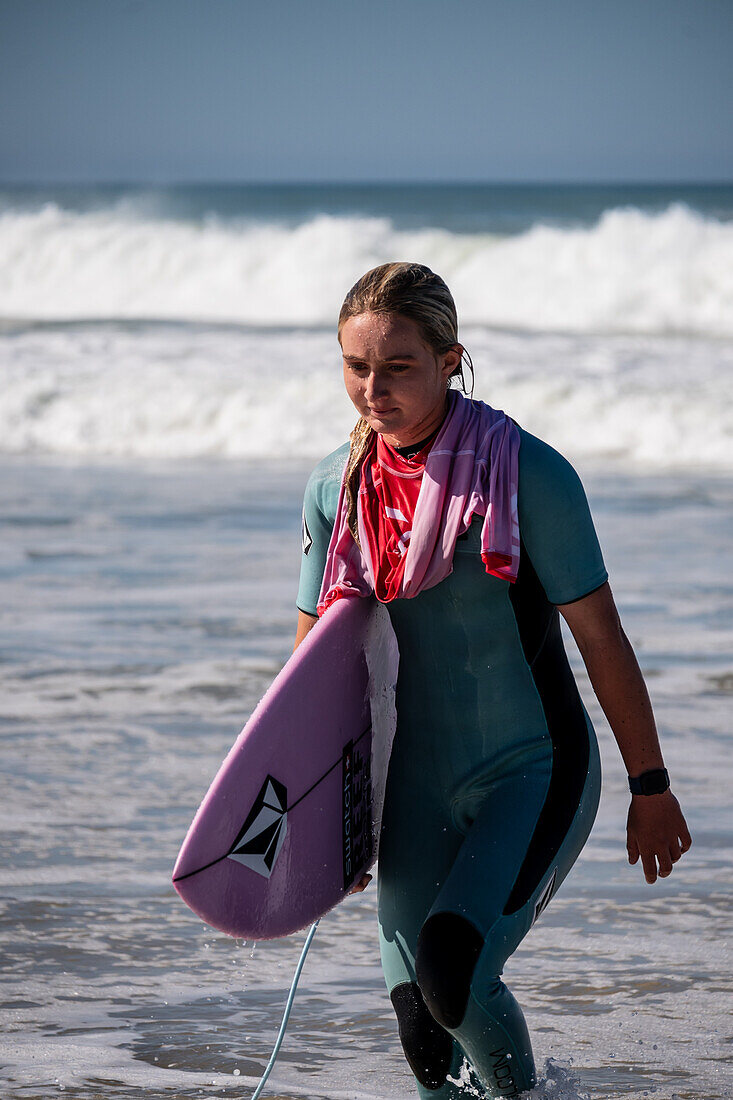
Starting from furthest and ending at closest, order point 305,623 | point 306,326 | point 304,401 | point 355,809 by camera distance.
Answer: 1. point 306,326
2. point 304,401
3. point 305,623
4. point 355,809

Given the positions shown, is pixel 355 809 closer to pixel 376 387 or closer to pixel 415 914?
pixel 415 914

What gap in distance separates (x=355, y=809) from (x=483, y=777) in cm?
25

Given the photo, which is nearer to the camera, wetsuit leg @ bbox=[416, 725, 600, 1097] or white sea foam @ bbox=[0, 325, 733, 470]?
wetsuit leg @ bbox=[416, 725, 600, 1097]

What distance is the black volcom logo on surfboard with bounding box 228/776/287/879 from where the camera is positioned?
2332 millimetres

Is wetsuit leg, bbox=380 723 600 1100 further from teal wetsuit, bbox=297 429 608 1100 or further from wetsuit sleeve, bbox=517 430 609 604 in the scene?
wetsuit sleeve, bbox=517 430 609 604

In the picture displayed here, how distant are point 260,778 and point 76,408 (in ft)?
44.1

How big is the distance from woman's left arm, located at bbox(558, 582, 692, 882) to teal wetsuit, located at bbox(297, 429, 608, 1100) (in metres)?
0.05

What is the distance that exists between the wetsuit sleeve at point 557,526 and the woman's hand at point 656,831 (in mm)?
346

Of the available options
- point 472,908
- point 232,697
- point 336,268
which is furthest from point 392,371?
point 336,268

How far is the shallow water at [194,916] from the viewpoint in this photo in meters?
3.03

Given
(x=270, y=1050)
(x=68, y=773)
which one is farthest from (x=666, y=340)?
(x=270, y=1050)

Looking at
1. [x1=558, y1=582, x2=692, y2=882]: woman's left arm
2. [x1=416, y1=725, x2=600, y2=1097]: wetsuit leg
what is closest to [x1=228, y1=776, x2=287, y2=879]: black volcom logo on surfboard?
[x1=416, y1=725, x2=600, y2=1097]: wetsuit leg

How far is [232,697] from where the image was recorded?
556 cm

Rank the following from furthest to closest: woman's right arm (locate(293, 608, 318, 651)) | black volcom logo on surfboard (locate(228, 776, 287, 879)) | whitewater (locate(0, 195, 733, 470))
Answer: whitewater (locate(0, 195, 733, 470))
woman's right arm (locate(293, 608, 318, 651))
black volcom logo on surfboard (locate(228, 776, 287, 879))
